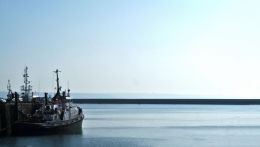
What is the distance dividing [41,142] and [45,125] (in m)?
4.89

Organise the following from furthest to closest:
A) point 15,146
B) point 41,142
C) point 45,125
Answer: point 45,125 < point 41,142 < point 15,146

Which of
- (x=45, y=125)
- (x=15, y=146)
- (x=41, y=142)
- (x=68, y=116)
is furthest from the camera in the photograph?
(x=68, y=116)

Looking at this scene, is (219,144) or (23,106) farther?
(23,106)

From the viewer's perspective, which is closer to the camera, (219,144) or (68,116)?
(219,144)

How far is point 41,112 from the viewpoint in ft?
207

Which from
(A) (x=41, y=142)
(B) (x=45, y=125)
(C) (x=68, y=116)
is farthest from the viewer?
(C) (x=68, y=116)

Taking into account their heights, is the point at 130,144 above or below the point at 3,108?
below

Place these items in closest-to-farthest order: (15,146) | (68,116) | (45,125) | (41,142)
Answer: (15,146) → (41,142) → (45,125) → (68,116)

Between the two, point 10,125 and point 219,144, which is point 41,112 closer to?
point 10,125

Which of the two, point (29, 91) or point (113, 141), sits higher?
point (29, 91)

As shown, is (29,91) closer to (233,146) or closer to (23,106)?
(23,106)

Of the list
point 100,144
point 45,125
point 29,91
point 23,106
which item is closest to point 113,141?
point 100,144

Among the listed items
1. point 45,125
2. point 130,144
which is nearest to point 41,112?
point 45,125

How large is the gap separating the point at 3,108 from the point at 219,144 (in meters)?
22.5
